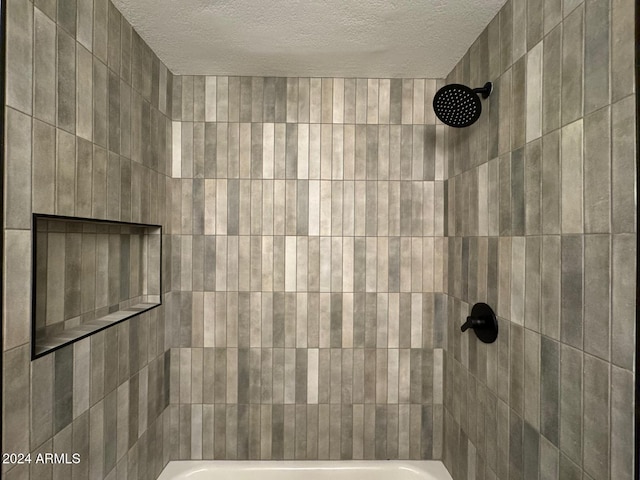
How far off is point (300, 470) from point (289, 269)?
1030 mm

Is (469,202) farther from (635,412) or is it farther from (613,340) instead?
(635,412)

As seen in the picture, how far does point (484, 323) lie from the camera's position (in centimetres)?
141

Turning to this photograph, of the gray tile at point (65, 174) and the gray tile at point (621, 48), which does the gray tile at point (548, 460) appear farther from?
the gray tile at point (65, 174)

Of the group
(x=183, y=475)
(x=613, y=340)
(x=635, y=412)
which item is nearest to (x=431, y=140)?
(x=613, y=340)

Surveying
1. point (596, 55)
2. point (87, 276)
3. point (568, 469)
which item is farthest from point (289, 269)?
point (596, 55)

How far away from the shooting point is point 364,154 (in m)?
1.96

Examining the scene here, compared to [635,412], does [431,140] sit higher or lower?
higher

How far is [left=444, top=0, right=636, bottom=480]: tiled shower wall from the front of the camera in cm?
82

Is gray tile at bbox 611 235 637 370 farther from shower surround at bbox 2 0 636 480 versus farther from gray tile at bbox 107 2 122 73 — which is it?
gray tile at bbox 107 2 122 73

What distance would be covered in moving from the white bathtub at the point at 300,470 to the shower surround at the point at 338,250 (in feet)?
0.21

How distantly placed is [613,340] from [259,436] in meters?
1.70

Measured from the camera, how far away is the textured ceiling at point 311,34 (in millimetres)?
1386

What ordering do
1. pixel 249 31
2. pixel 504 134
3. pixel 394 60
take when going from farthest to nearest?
pixel 394 60, pixel 249 31, pixel 504 134

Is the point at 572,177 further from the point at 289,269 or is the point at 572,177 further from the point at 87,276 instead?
the point at 87,276
